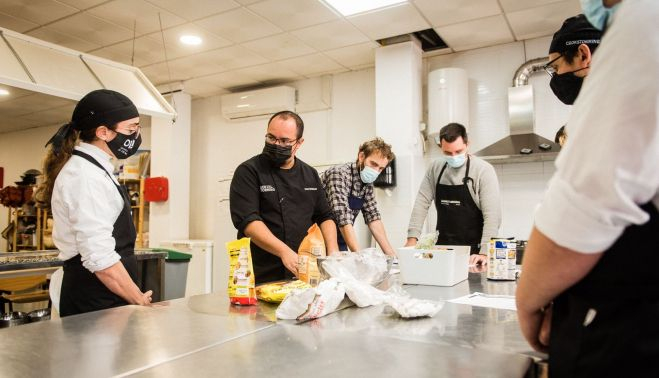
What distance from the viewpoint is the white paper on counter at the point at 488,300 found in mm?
1390

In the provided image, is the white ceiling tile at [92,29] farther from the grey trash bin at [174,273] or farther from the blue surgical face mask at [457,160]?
the blue surgical face mask at [457,160]

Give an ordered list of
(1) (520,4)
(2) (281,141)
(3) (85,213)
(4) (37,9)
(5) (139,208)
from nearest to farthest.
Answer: (3) (85,213), (2) (281,141), (1) (520,4), (4) (37,9), (5) (139,208)

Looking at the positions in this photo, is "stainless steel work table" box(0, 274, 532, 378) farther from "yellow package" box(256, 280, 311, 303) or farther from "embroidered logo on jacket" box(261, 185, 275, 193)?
"embroidered logo on jacket" box(261, 185, 275, 193)

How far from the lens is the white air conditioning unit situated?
18.7 feet

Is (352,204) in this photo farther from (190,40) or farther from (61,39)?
(61,39)

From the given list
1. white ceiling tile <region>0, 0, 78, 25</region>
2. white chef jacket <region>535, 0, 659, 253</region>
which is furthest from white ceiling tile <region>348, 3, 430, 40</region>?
white chef jacket <region>535, 0, 659, 253</region>

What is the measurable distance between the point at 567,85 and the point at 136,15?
3757 millimetres

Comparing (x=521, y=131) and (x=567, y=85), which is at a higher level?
(x=521, y=131)

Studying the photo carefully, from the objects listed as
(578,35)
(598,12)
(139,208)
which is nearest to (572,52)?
(578,35)

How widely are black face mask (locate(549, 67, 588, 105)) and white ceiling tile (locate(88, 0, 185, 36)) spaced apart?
11.3 feet

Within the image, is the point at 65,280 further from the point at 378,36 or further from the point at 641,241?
the point at 378,36

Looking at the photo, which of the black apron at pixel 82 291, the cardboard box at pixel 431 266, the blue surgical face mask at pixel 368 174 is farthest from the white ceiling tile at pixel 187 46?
the cardboard box at pixel 431 266

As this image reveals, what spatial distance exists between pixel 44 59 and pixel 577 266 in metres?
4.03

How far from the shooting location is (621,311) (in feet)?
1.98
